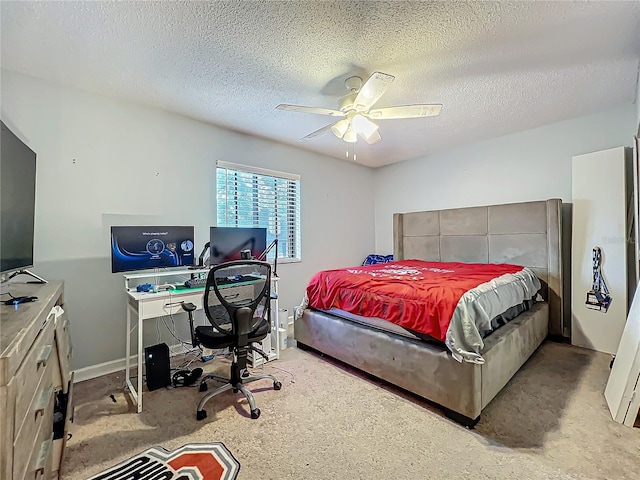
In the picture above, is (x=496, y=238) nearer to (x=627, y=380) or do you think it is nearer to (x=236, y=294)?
(x=627, y=380)

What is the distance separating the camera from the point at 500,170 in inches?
156

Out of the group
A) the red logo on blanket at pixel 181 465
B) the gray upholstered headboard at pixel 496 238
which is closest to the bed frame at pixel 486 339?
the gray upholstered headboard at pixel 496 238

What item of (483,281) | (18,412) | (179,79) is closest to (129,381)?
(18,412)

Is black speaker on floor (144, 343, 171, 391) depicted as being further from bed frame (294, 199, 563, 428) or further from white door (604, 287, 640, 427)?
white door (604, 287, 640, 427)

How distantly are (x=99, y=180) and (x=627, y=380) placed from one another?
4.33 meters

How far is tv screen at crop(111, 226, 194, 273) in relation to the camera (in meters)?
2.43

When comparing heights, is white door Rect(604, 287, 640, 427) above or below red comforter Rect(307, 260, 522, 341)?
below

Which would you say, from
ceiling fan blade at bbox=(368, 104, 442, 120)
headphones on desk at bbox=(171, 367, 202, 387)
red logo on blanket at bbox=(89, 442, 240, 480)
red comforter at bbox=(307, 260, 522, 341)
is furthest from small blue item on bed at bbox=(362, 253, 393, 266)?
red logo on blanket at bbox=(89, 442, 240, 480)

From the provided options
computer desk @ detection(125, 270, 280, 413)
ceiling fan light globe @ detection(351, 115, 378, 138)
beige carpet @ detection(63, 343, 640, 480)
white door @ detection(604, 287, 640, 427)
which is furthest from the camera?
ceiling fan light globe @ detection(351, 115, 378, 138)

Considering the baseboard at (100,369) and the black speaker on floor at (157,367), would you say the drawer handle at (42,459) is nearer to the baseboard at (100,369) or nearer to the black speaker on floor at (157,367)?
the black speaker on floor at (157,367)

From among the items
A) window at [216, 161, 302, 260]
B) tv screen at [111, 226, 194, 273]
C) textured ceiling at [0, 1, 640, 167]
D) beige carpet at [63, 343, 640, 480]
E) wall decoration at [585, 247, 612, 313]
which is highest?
textured ceiling at [0, 1, 640, 167]

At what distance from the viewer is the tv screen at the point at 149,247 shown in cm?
243

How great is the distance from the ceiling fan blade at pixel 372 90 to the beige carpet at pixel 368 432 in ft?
7.37

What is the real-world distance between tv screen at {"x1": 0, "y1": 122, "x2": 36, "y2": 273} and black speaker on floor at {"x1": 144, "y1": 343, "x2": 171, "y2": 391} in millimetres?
1059
